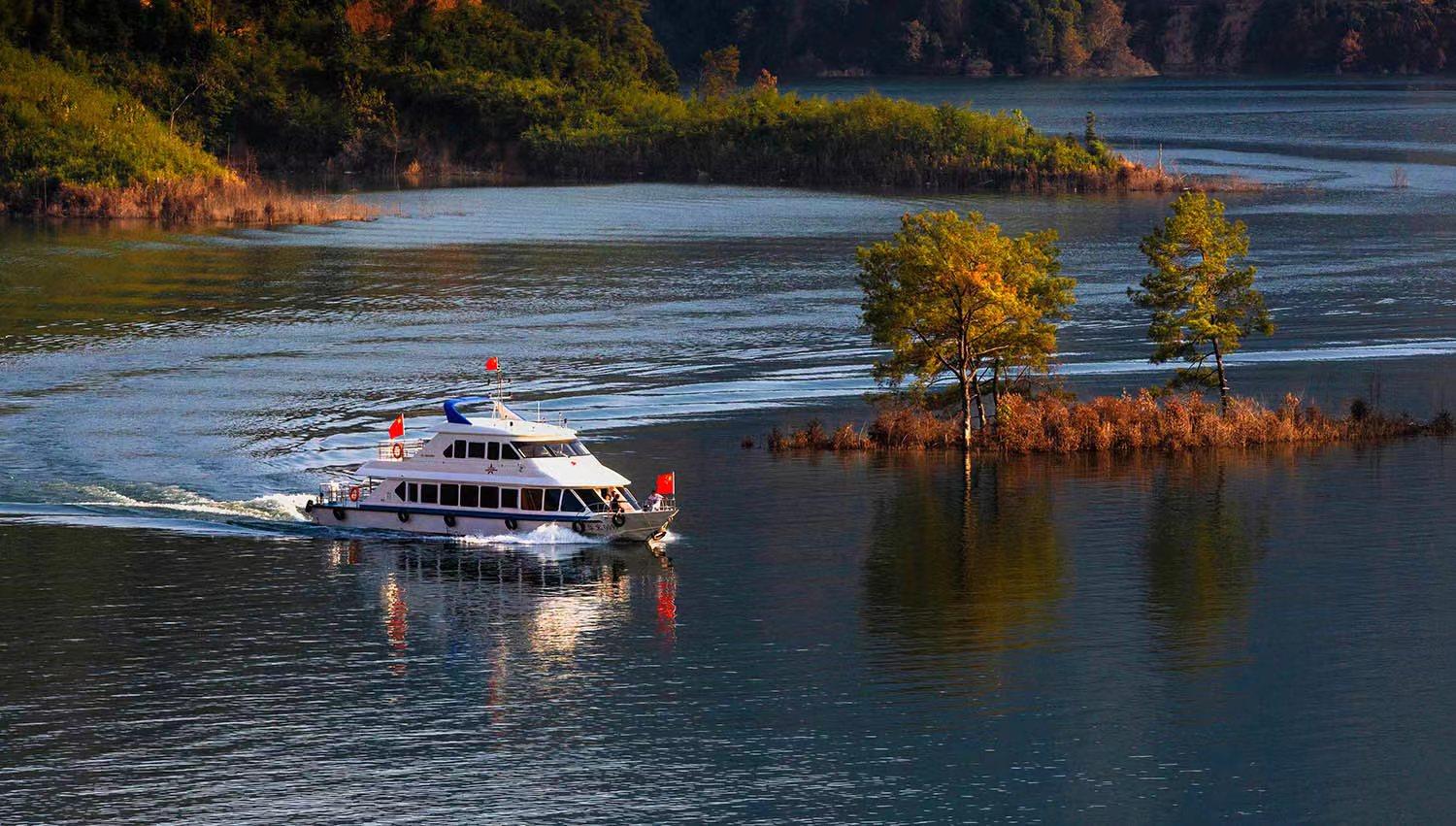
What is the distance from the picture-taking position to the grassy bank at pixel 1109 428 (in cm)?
7644

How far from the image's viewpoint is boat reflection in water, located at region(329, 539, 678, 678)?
177 ft

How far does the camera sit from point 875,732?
4741cm

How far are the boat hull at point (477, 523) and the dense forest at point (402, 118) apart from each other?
96.1 meters

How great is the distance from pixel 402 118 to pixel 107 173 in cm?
4371

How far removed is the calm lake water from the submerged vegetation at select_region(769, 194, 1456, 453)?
1.84m

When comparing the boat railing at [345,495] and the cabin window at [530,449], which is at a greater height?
the cabin window at [530,449]

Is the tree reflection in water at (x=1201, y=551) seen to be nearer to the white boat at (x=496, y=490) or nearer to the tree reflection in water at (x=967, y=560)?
the tree reflection in water at (x=967, y=560)

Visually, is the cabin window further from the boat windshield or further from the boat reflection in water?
the boat reflection in water

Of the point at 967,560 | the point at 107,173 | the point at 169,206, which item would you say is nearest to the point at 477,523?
the point at 967,560

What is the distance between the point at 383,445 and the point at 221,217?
88136 mm

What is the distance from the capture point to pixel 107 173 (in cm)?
15275

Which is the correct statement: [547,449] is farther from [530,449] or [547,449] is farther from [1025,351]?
[1025,351]

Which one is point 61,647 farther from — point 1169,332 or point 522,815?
point 1169,332

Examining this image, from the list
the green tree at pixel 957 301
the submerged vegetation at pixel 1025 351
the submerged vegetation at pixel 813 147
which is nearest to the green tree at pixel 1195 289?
the submerged vegetation at pixel 1025 351
